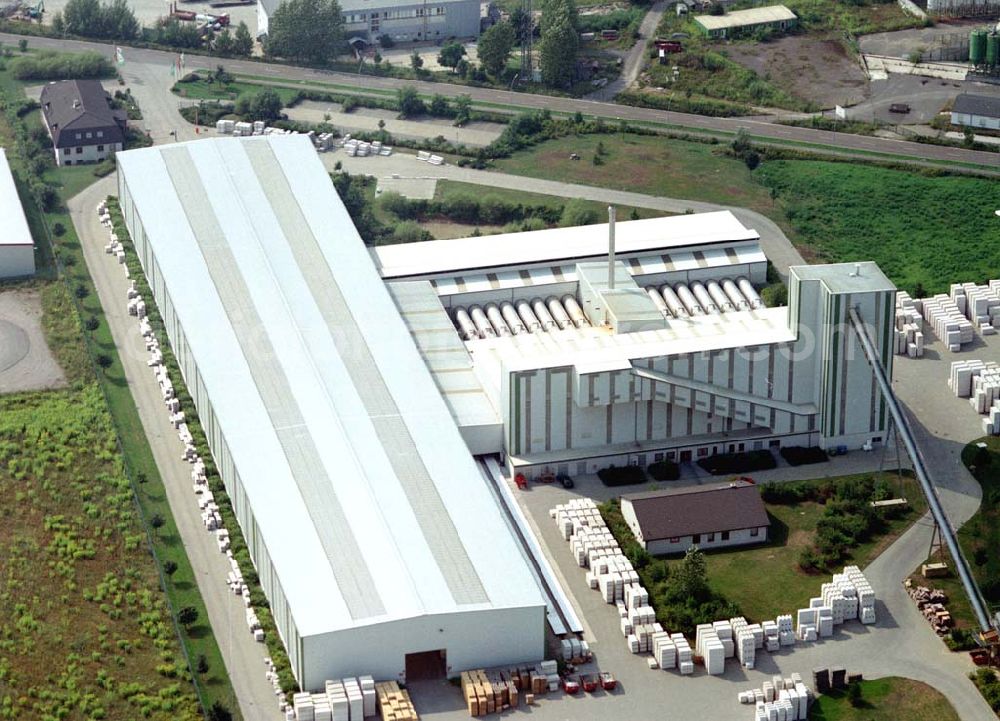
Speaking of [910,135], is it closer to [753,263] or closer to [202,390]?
[753,263]

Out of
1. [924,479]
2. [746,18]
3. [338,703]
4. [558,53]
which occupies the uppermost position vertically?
[746,18]

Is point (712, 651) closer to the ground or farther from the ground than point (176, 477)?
closer to the ground

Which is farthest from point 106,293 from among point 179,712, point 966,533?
point 966,533

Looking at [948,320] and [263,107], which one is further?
[263,107]

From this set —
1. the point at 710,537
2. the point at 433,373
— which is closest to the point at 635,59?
the point at 433,373

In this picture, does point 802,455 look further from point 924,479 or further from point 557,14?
point 557,14

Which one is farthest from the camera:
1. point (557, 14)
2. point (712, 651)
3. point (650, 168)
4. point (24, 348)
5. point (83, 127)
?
point (557, 14)
